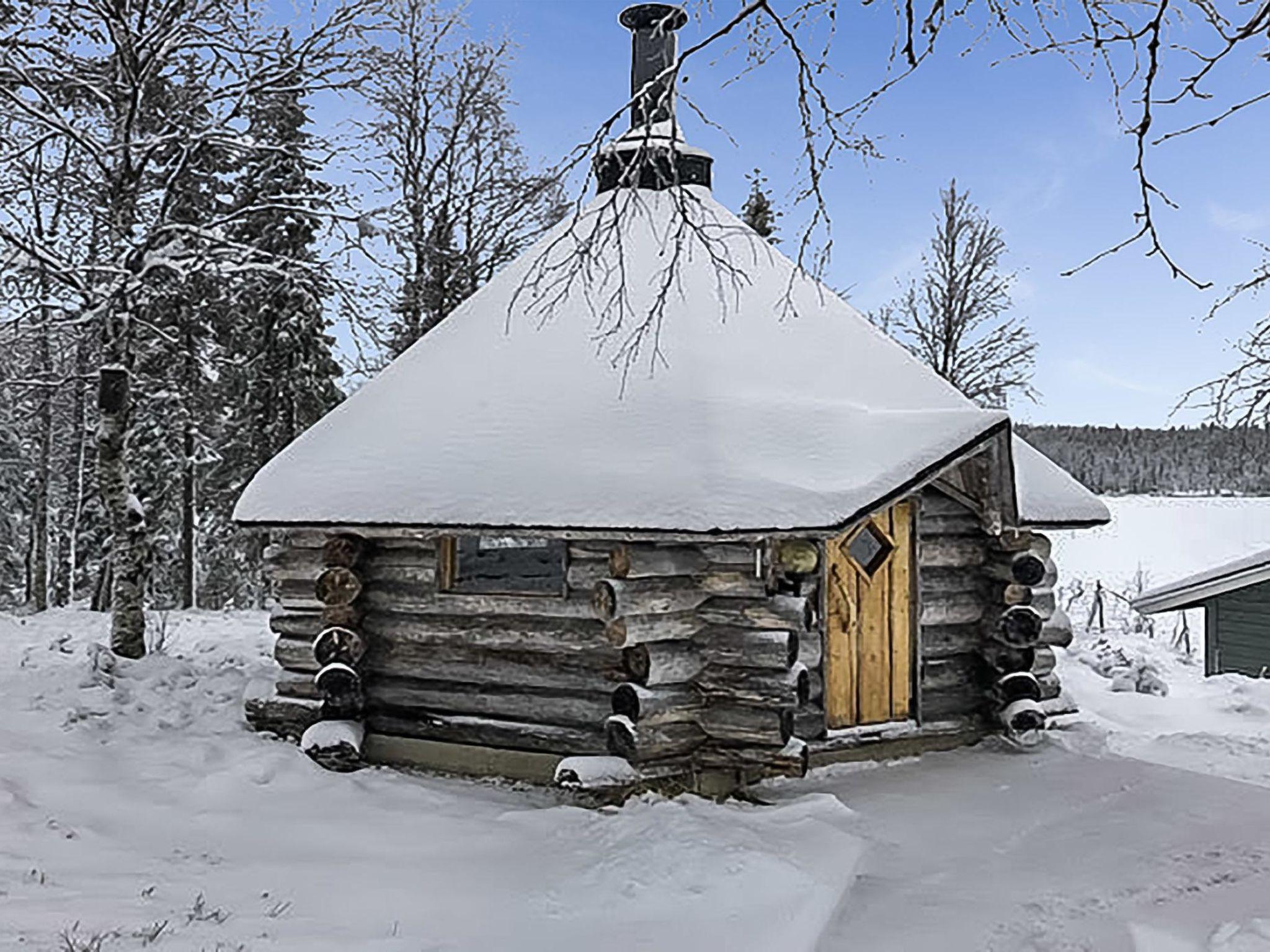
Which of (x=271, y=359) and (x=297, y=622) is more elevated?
(x=271, y=359)

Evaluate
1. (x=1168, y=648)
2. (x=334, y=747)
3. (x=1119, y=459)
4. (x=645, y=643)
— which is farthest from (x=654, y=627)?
(x=1119, y=459)

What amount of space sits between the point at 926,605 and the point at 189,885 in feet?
20.1

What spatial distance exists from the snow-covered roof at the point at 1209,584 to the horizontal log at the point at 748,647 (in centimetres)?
1163

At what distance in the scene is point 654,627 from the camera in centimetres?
748

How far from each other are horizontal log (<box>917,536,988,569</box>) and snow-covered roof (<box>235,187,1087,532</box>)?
2.12 feet

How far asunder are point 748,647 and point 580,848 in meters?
1.89

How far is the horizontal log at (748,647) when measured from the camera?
7426mm

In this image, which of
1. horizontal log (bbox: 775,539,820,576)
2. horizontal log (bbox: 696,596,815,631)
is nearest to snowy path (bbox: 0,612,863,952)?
horizontal log (bbox: 696,596,815,631)

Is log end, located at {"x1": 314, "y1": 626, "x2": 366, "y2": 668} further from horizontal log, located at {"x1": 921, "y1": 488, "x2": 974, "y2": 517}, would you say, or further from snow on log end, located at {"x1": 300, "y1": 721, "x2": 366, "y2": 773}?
horizontal log, located at {"x1": 921, "y1": 488, "x2": 974, "y2": 517}

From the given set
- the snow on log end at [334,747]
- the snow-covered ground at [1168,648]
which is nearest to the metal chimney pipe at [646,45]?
the snow on log end at [334,747]

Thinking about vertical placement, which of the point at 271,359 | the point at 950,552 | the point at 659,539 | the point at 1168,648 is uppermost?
the point at 271,359

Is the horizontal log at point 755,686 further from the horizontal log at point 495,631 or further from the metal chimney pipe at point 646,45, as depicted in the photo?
the metal chimney pipe at point 646,45

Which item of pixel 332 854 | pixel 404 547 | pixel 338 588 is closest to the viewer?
pixel 332 854

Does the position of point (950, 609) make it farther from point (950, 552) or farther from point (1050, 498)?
point (1050, 498)
